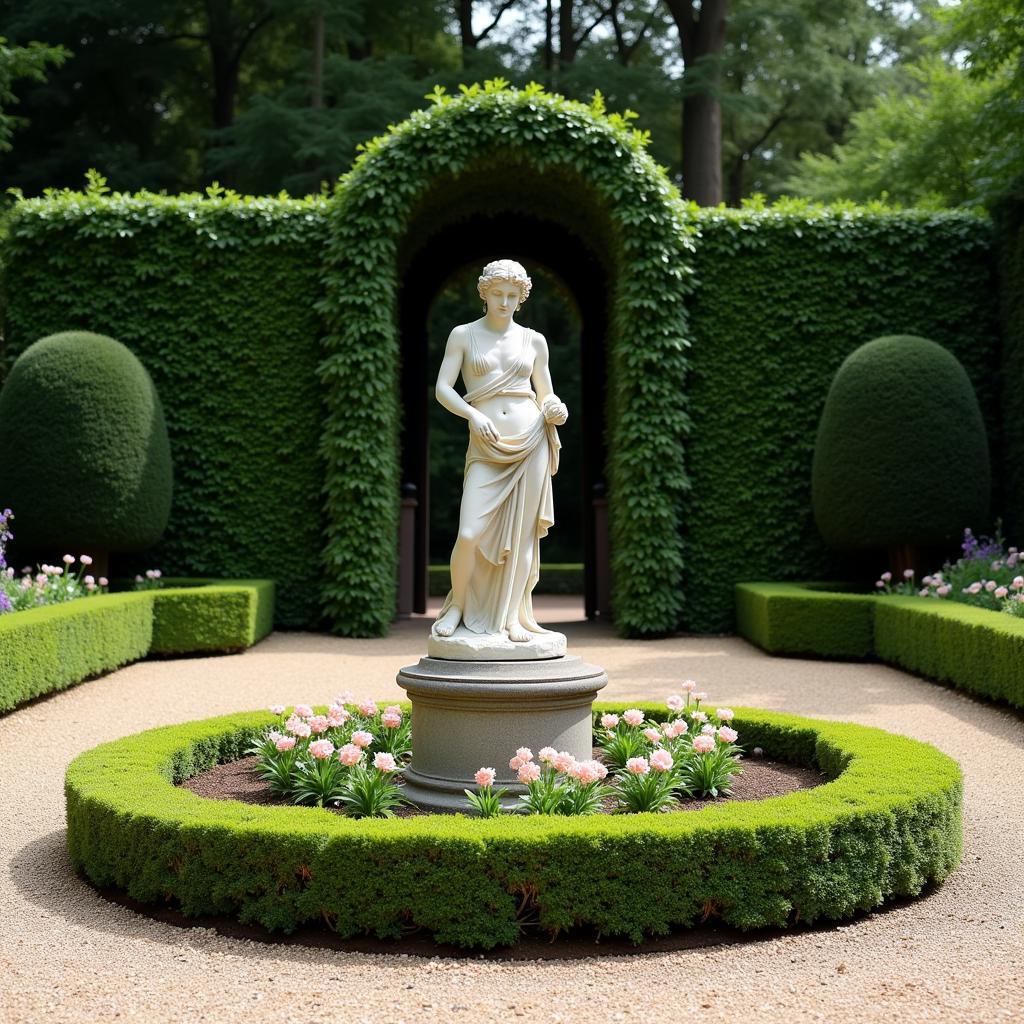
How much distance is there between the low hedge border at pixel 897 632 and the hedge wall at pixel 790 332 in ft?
3.17

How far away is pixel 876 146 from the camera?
2062 cm

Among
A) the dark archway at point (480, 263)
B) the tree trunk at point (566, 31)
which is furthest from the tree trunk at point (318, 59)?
the tree trunk at point (566, 31)

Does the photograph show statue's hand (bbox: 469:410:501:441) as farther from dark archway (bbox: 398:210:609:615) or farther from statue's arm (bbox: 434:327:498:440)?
dark archway (bbox: 398:210:609:615)

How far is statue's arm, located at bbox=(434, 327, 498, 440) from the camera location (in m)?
5.31

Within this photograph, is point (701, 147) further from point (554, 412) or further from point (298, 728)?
point (298, 728)

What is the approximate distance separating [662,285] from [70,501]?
23.3 ft

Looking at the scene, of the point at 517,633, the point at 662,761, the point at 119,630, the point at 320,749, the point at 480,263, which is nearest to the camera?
the point at 662,761

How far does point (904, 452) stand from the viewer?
1151 centimetres

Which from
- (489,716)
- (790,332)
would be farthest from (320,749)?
(790,332)

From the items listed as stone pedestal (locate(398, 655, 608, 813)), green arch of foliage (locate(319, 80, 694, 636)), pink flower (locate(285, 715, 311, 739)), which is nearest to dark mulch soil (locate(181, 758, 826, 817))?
stone pedestal (locate(398, 655, 608, 813))

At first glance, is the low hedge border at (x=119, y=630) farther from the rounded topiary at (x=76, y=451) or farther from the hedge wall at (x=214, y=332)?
the rounded topiary at (x=76, y=451)

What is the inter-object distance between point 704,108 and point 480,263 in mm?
6257

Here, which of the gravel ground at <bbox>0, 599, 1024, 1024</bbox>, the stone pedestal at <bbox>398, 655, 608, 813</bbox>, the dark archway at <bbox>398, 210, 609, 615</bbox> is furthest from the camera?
the dark archway at <bbox>398, 210, 609, 615</bbox>

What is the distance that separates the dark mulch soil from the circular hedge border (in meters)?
0.87
